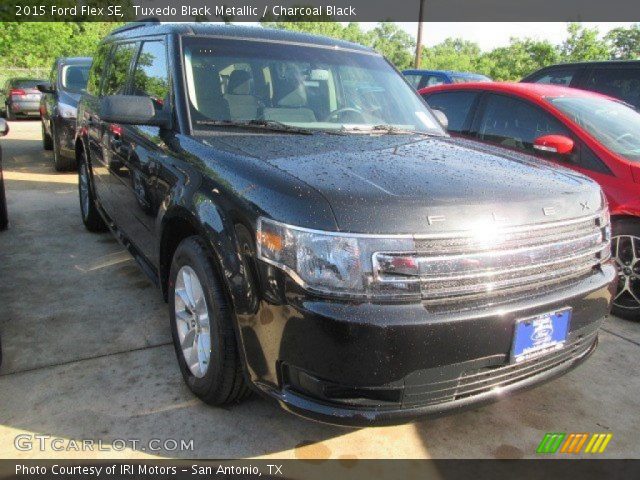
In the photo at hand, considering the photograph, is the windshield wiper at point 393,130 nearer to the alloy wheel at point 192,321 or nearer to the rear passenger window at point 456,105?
the alloy wheel at point 192,321

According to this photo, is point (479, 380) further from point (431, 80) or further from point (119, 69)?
point (431, 80)

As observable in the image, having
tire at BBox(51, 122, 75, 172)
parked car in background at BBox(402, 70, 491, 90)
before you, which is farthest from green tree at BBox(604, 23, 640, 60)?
tire at BBox(51, 122, 75, 172)

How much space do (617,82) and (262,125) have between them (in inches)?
217

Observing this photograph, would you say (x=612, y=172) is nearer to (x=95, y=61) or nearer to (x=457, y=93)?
(x=457, y=93)

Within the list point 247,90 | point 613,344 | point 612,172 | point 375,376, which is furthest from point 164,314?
point 612,172

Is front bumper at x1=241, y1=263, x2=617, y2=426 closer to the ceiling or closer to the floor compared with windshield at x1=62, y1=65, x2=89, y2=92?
closer to the floor

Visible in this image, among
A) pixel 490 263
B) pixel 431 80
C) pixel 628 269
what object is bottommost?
pixel 628 269

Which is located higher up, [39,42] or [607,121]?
[39,42]

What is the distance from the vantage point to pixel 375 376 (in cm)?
189

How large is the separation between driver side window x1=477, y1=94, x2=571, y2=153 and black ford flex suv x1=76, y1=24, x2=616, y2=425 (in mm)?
1680

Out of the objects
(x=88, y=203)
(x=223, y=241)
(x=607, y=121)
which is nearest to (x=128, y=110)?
(x=223, y=241)

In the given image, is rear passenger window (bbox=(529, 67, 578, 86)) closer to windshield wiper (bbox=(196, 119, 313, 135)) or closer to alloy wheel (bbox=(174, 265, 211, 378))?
windshield wiper (bbox=(196, 119, 313, 135))

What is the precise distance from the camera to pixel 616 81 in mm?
6488

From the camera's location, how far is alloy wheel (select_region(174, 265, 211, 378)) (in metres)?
2.49
